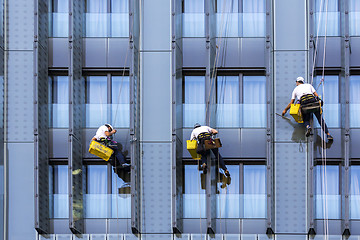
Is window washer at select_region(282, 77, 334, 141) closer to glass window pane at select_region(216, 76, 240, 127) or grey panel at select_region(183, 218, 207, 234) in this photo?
glass window pane at select_region(216, 76, 240, 127)

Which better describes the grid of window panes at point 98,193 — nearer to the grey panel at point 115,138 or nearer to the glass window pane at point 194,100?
the grey panel at point 115,138

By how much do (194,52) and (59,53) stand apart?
15.3ft

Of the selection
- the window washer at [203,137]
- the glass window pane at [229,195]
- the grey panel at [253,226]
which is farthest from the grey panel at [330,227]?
the window washer at [203,137]

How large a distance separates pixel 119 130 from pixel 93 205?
8.77 feet

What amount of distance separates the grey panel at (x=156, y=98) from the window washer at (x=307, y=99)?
158 inches

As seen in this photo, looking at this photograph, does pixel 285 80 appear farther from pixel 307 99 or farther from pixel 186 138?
pixel 186 138

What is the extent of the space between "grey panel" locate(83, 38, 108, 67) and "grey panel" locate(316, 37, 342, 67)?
7286 millimetres

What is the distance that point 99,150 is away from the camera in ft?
68.3

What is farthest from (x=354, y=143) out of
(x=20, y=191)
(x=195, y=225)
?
(x=20, y=191)

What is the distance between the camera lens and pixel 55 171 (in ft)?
71.7

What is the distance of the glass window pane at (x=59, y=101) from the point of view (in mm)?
21734

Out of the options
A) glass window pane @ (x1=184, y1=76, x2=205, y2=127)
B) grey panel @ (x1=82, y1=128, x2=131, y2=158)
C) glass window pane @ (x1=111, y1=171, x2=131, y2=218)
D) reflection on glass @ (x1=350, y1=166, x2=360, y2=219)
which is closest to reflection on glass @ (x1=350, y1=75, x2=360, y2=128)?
reflection on glass @ (x1=350, y1=166, x2=360, y2=219)

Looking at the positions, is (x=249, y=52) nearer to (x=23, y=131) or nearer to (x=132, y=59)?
(x=132, y=59)

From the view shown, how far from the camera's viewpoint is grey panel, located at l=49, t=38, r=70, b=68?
21906 millimetres
